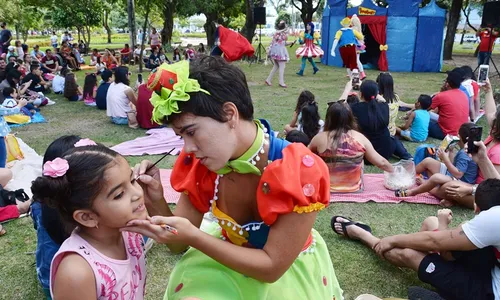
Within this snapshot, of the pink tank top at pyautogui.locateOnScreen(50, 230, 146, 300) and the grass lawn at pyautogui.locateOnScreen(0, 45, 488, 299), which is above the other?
the pink tank top at pyautogui.locateOnScreen(50, 230, 146, 300)

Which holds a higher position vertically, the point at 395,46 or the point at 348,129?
the point at 395,46

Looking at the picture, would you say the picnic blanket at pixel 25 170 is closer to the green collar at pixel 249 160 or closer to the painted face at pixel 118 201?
the painted face at pixel 118 201

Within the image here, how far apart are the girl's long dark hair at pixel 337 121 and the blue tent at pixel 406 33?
429 inches

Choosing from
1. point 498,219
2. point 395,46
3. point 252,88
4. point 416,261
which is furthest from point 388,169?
point 395,46

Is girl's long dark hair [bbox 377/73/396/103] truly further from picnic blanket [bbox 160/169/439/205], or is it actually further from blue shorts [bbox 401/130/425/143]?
picnic blanket [bbox 160/169/439/205]

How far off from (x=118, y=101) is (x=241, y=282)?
20.9 feet

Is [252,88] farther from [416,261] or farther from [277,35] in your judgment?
[416,261]

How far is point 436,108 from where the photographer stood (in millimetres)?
6395

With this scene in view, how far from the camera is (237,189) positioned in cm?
177

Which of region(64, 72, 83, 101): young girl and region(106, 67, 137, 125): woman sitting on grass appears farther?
region(64, 72, 83, 101): young girl

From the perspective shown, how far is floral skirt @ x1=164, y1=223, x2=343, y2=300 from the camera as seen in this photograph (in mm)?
1639

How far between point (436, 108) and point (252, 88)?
18.3 feet

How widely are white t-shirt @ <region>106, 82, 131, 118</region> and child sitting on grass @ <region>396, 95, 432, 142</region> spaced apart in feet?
15.9

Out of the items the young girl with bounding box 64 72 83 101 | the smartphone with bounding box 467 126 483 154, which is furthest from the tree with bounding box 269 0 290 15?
the smartphone with bounding box 467 126 483 154
